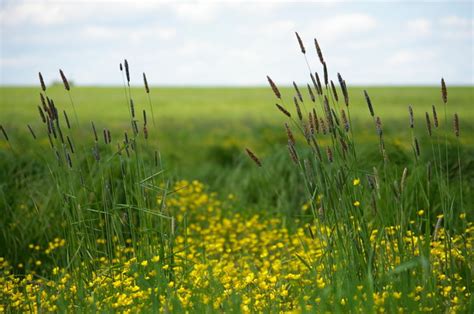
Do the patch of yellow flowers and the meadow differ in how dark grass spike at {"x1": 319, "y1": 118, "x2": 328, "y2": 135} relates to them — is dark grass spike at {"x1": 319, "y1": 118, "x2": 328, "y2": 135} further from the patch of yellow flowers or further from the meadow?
the patch of yellow flowers

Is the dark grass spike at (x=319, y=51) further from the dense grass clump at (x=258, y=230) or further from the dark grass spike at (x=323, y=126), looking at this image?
the dark grass spike at (x=323, y=126)

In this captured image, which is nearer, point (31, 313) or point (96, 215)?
point (31, 313)

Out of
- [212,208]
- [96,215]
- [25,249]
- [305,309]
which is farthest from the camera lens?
[212,208]

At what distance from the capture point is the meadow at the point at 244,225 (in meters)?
3.78

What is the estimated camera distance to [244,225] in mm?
7289

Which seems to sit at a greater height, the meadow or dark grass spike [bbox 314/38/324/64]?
dark grass spike [bbox 314/38/324/64]

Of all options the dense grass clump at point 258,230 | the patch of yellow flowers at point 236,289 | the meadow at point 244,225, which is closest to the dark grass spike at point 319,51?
the dense grass clump at point 258,230

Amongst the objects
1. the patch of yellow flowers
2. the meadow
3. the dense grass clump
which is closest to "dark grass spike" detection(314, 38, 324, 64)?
the dense grass clump

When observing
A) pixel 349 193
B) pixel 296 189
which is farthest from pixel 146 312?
pixel 296 189

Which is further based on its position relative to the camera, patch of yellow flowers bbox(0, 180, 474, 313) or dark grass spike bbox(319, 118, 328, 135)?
dark grass spike bbox(319, 118, 328, 135)

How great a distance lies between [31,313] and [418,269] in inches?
93.8

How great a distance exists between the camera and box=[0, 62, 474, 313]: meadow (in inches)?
149

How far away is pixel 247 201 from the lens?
8.15m

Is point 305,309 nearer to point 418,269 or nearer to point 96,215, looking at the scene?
point 418,269
